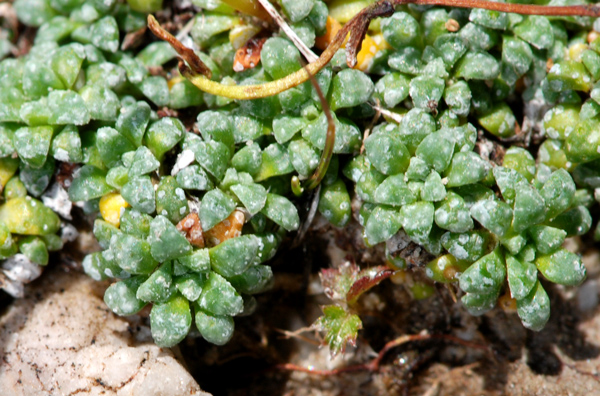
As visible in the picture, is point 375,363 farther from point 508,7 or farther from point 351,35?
point 508,7

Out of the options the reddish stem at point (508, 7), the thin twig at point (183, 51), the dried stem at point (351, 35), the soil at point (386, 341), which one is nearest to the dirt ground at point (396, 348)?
the soil at point (386, 341)

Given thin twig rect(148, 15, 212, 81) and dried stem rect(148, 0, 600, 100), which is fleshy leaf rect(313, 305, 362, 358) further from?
thin twig rect(148, 15, 212, 81)

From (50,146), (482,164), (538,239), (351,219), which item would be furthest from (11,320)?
(538,239)

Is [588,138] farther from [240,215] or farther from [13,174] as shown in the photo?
[13,174]

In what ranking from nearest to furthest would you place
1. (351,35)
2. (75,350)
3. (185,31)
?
(351,35) → (75,350) → (185,31)

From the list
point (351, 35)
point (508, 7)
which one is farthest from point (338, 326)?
point (508, 7)

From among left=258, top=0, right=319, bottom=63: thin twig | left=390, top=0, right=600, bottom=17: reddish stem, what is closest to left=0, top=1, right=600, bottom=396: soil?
left=258, top=0, right=319, bottom=63: thin twig

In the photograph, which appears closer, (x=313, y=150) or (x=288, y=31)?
(x=313, y=150)
